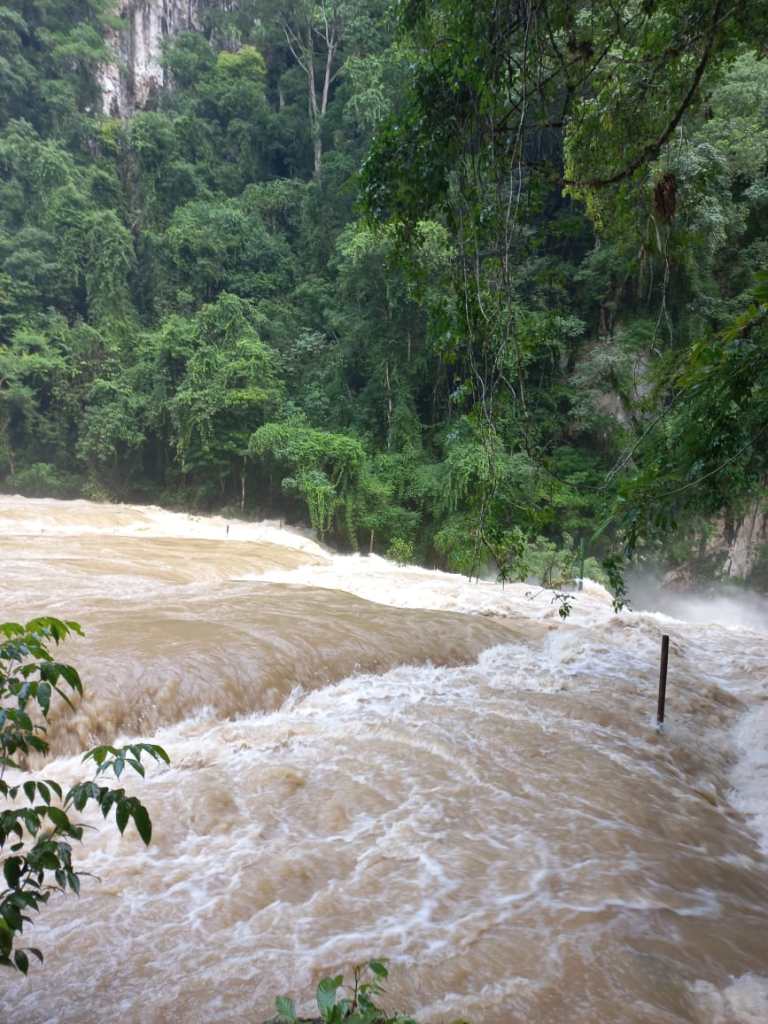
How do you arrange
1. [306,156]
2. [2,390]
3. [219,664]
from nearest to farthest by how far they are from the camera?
[219,664] < [2,390] < [306,156]

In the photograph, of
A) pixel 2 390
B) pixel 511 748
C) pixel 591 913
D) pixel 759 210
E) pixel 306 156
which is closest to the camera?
pixel 591 913

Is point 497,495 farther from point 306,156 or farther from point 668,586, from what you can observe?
point 306,156

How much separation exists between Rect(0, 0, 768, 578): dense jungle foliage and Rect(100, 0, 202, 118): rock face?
22.3 inches

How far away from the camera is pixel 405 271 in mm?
4066

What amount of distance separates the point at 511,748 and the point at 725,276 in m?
14.0

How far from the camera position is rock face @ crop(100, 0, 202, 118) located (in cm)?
2917

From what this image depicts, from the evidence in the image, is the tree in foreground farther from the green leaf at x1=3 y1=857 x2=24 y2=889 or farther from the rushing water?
the green leaf at x1=3 y1=857 x2=24 y2=889

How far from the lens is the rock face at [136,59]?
29.2m

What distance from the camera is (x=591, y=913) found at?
3166 mm

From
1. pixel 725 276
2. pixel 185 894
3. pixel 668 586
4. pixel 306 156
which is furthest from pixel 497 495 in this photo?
pixel 306 156

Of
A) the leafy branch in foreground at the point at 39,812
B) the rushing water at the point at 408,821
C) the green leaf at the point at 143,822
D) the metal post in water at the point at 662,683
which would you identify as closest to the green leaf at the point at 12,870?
the leafy branch in foreground at the point at 39,812

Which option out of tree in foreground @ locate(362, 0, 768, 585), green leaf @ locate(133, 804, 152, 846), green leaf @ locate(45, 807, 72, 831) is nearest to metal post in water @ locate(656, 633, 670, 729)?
tree in foreground @ locate(362, 0, 768, 585)

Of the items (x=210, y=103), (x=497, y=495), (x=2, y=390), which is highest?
(x=210, y=103)

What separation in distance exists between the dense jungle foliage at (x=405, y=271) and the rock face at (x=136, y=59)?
0.57 meters
